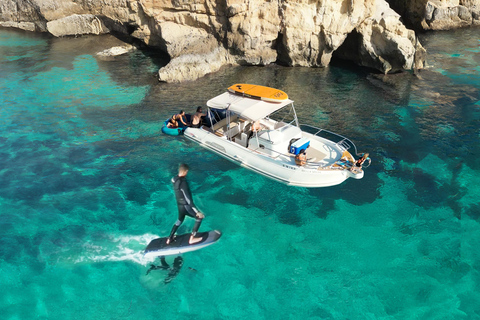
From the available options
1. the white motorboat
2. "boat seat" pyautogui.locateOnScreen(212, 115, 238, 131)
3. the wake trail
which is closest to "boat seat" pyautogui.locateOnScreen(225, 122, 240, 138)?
the white motorboat

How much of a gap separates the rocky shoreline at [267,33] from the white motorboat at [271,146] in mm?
9080

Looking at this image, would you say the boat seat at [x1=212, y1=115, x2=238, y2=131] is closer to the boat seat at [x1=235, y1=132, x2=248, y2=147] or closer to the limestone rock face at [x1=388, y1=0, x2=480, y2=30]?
the boat seat at [x1=235, y1=132, x2=248, y2=147]

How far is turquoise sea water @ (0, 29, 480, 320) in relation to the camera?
10.9 meters

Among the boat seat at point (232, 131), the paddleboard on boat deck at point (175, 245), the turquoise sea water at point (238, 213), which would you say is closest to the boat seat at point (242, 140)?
the boat seat at point (232, 131)

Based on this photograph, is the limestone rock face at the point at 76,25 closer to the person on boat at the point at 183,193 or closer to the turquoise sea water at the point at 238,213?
the turquoise sea water at the point at 238,213

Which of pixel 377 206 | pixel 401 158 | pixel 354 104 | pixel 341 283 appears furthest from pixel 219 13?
pixel 341 283

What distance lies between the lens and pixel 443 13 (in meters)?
32.8

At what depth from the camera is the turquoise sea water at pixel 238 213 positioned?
10898 mm

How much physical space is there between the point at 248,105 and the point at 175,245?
699 cm

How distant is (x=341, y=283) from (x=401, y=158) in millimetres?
7933

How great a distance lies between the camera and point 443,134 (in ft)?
61.4

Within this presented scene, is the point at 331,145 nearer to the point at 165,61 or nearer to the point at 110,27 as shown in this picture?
the point at 165,61

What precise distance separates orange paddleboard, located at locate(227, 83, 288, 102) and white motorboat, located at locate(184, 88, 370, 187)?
0.51 feet

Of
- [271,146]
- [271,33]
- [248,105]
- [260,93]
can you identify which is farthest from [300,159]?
[271,33]
